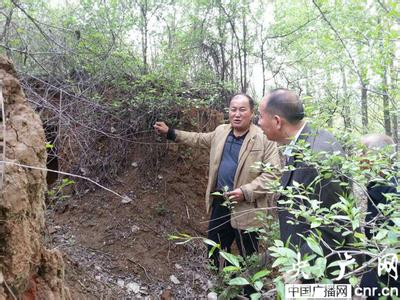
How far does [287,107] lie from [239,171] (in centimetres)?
148

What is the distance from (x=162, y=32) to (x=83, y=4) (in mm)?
1491

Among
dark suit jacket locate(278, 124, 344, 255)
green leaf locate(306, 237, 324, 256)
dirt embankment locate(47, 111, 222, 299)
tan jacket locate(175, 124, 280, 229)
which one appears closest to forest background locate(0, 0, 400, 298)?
dirt embankment locate(47, 111, 222, 299)

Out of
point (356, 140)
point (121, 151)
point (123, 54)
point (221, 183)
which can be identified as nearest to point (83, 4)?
point (123, 54)

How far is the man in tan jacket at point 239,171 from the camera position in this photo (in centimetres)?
383

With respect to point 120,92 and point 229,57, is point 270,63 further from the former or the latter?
point 120,92

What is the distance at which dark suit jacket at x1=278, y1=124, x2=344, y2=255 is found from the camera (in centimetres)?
219

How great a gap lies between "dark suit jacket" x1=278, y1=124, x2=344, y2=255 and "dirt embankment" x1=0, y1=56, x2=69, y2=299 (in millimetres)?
1394

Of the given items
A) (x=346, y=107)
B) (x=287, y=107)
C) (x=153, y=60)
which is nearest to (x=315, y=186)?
(x=287, y=107)

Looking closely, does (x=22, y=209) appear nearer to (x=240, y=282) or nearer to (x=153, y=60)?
(x=240, y=282)

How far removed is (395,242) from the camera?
143 centimetres

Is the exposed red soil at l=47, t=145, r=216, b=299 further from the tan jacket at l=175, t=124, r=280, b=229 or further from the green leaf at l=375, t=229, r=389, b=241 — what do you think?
the green leaf at l=375, t=229, r=389, b=241

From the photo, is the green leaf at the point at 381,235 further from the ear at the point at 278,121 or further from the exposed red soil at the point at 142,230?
the exposed red soil at the point at 142,230

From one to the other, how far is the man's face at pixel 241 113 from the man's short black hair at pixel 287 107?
1407mm

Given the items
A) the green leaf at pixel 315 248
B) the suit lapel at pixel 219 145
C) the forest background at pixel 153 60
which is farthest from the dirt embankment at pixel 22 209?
the suit lapel at pixel 219 145
